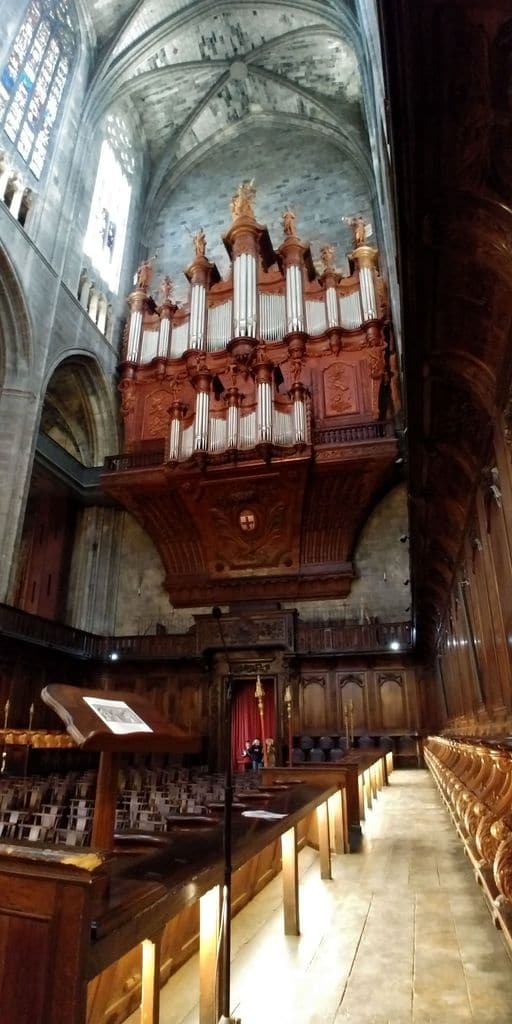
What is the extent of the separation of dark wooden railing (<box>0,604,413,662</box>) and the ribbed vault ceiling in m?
14.4

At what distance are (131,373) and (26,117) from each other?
20.6ft

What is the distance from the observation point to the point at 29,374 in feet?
41.0

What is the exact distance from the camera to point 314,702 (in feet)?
42.4

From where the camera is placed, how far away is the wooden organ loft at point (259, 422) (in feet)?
42.9

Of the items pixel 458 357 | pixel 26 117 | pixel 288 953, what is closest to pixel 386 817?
pixel 288 953

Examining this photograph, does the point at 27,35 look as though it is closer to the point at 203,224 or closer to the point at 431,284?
the point at 203,224

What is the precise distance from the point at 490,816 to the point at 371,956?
2.53ft

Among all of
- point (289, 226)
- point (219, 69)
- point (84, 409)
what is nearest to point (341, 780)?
point (84, 409)

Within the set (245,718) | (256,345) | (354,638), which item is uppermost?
(256,345)

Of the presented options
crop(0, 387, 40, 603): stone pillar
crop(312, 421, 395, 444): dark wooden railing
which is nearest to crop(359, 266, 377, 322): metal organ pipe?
crop(312, 421, 395, 444): dark wooden railing

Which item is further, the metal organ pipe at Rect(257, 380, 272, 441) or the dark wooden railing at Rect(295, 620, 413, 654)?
the metal organ pipe at Rect(257, 380, 272, 441)

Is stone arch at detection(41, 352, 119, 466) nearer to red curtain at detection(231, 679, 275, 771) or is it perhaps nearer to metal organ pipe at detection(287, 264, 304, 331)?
metal organ pipe at detection(287, 264, 304, 331)

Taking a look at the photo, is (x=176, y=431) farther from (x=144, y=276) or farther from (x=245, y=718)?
(x=245, y=718)

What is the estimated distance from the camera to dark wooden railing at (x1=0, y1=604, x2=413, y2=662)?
12469mm
